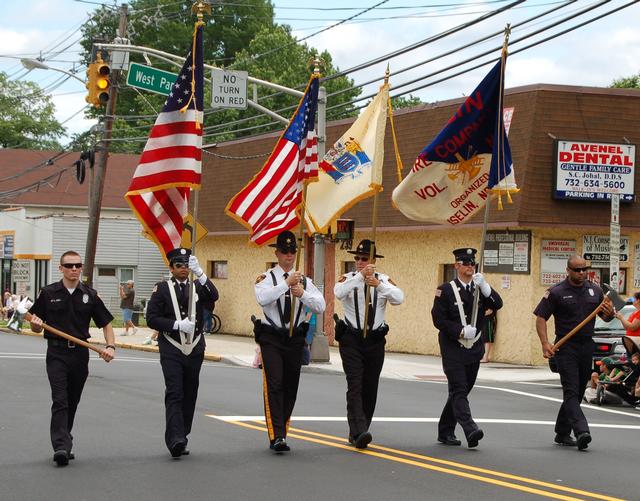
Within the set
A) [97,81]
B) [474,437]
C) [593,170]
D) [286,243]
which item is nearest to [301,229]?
[286,243]

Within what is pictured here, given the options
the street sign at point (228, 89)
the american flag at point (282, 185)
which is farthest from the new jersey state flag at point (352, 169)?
the street sign at point (228, 89)

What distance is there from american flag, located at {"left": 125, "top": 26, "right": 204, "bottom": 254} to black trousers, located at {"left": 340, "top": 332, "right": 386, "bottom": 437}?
204 cm

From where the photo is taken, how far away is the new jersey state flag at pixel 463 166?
516 inches

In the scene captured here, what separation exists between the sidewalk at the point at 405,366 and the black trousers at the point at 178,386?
12380 mm

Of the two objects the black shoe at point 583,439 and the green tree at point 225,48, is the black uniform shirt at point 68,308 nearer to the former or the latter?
the black shoe at point 583,439

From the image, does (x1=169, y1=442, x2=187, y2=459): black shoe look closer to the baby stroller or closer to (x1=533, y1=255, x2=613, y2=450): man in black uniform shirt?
(x1=533, y1=255, x2=613, y2=450): man in black uniform shirt

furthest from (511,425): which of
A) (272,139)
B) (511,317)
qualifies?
(272,139)

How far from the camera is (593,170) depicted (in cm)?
2583

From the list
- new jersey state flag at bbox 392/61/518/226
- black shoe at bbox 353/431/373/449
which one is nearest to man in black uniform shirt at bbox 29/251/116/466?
black shoe at bbox 353/431/373/449

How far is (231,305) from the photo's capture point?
3900 cm

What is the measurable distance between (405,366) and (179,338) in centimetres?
1502

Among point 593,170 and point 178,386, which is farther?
point 593,170

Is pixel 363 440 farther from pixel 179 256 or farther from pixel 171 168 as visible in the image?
pixel 171 168

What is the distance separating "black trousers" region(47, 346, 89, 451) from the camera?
34.0ft
